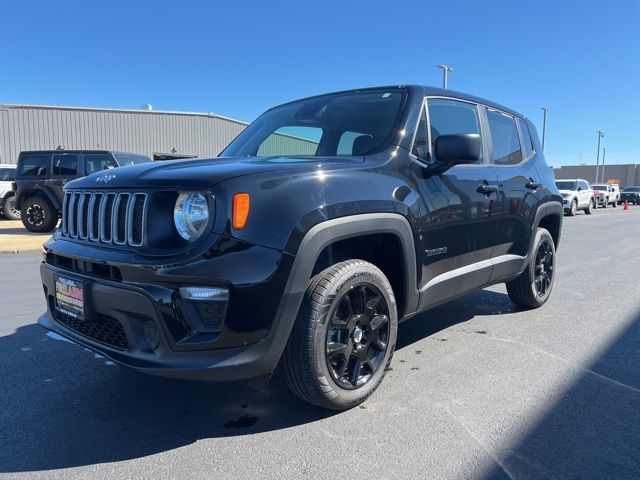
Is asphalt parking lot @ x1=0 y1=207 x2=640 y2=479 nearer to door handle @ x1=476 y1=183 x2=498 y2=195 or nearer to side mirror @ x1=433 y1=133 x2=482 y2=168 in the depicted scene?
door handle @ x1=476 y1=183 x2=498 y2=195

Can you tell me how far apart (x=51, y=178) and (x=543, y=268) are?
11.9 m

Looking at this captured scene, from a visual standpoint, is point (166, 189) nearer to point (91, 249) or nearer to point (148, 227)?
point (148, 227)

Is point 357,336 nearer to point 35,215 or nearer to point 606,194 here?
point 35,215

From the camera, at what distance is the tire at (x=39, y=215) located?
12578mm

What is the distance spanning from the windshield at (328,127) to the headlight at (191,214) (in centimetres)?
129

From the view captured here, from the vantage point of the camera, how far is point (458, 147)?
10.4 feet

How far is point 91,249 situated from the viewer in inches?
106

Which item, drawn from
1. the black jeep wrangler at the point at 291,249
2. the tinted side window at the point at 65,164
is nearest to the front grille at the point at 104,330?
the black jeep wrangler at the point at 291,249

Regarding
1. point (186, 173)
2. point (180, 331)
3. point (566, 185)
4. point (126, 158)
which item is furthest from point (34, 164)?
point (566, 185)

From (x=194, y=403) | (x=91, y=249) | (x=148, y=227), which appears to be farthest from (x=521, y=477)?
(x=91, y=249)

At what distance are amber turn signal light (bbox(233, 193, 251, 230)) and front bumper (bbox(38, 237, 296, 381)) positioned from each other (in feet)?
0.54

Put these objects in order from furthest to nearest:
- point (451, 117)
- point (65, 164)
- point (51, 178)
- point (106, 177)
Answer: point (65, 164), point (51, 178), point (451, 117), point (106, 177)

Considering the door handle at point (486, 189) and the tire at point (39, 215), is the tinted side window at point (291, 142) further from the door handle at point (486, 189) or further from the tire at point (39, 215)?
the tire at point (39, 215)

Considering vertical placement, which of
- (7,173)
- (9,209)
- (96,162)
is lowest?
(9,209)
